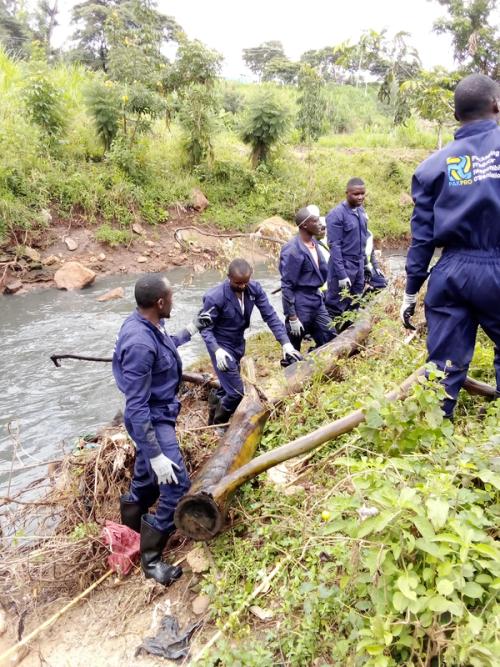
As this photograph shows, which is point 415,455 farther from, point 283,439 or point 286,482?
point 283,439

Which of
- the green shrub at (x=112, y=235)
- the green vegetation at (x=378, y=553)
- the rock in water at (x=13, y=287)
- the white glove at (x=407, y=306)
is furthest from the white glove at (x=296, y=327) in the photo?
the green shrub at (x=112, y=235)

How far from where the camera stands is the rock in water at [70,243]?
11.4 m

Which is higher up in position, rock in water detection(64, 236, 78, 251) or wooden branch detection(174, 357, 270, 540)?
wooden branch detection(174, 357, 270, 540)

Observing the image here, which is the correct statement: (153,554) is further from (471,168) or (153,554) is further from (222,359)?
(471,168)

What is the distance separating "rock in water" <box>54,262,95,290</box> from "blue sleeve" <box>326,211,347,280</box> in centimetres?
621

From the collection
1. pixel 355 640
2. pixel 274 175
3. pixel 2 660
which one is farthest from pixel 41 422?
pixel 274 175

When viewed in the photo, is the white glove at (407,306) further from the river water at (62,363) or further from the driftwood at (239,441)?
the river water at (62,363)

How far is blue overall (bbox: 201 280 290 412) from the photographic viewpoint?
4.27m

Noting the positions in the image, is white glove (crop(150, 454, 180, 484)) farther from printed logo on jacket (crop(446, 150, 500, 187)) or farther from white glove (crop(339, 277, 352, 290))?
white glove (crop(339, 277, 352, 290))

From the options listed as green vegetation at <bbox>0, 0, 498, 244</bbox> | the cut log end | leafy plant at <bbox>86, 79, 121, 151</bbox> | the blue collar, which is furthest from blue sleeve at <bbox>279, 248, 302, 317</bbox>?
leafy plant at <bbox>86, 79, 121, 151</bbox>

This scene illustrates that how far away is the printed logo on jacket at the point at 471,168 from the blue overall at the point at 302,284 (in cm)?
247

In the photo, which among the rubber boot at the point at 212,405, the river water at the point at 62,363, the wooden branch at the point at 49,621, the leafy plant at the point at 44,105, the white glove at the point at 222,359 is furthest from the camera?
the leafy plant at the point at 44,105

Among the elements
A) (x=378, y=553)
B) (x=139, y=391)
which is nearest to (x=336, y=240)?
(x=139, y=391)

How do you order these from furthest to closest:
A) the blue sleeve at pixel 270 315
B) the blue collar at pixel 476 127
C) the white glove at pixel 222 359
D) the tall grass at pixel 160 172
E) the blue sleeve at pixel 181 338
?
the tall grass at pixel 160 172 → the blue sleeve at pixel 270 315 → the white glove at pixel 222 359 → the blue sleeve at pixel 181 338 → the blue collar at pixel 476 127
